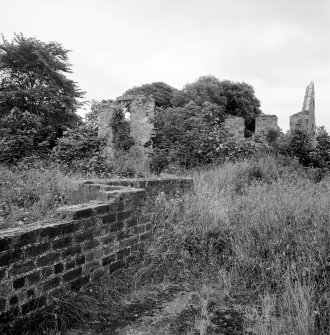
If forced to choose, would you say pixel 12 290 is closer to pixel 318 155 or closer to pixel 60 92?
pixel 318 155

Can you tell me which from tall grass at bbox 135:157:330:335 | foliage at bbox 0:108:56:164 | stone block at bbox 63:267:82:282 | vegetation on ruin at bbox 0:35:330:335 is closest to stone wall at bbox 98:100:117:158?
foliage at bbox 0:108:56:164

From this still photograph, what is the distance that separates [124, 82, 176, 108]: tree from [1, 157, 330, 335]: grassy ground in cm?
2285

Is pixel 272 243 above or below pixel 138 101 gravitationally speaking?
below

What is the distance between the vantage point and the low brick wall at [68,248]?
222 centimetres

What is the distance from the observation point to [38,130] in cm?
1323

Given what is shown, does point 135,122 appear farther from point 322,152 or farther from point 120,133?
point 322,152

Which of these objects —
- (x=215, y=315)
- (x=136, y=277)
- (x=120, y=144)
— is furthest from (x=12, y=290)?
(x=120, y=144)

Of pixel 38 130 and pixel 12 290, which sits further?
pixel 38 130

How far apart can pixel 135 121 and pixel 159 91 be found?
16871mm

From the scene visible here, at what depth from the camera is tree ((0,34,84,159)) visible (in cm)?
2036

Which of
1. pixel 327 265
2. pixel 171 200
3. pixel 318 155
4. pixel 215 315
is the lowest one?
pixel 215 315

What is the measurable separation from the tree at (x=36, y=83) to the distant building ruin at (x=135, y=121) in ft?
28.8

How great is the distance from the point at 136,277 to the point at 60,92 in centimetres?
2167

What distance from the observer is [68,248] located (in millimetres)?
2701
